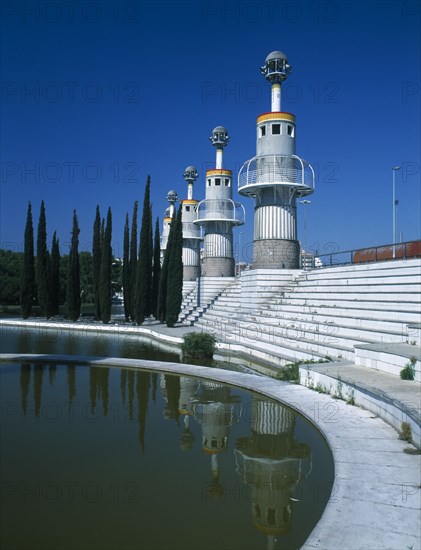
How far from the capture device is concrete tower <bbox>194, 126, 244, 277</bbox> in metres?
38.2

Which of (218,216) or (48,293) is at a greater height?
(218,216)

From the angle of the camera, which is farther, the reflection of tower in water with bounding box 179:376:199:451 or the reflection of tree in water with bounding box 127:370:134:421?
the reflection of tree in water with bounding box 127:370:134:421

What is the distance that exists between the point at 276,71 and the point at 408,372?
833 inches

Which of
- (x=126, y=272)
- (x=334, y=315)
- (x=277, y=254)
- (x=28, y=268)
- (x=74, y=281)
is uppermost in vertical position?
(x=277, y=254)

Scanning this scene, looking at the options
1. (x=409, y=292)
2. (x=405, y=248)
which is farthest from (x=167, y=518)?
(x=405, y=248)

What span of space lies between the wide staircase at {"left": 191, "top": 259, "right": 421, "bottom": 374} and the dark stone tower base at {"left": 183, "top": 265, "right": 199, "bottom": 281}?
22025 millimetres

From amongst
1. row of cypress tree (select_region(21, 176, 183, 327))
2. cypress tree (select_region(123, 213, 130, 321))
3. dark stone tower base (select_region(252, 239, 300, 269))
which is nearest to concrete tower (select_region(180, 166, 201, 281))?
row of cypress tree (select_region(21, 176, 183, 327))

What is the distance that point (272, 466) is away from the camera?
678 cm

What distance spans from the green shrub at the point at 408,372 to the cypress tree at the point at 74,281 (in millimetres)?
26000

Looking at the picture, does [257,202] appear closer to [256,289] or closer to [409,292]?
[256,289]

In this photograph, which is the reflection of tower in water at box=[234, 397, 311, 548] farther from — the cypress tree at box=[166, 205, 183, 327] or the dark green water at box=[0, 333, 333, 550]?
the cypress tree at box=[166, 205, 183, 327]

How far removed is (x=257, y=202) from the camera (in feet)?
87.5

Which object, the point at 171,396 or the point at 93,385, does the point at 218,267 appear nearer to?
the point at 93,385

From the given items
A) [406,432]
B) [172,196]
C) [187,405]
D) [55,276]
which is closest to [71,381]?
[187,405]
